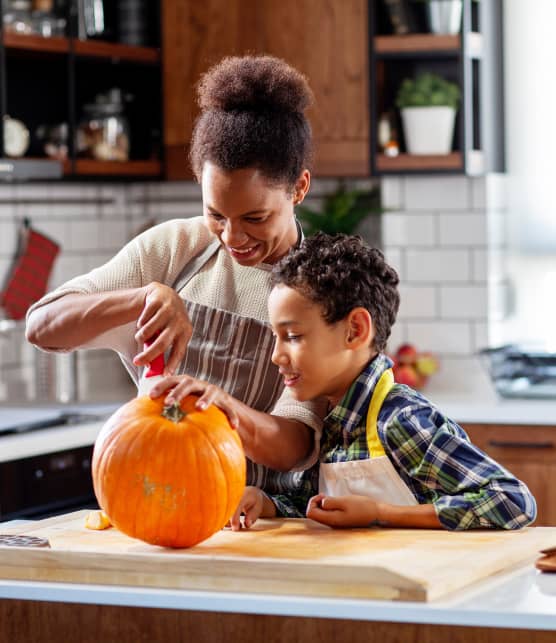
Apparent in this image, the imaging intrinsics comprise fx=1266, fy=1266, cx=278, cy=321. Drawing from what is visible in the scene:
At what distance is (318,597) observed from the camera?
1478mm

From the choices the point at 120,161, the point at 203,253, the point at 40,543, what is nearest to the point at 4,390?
the point at 120,161

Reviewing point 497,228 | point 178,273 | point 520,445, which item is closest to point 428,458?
point 178,273

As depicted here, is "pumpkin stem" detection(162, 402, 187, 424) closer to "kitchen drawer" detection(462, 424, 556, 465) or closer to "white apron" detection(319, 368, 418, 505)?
"white apron" detection(319, 368, 418, 505)

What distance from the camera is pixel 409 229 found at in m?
4.38

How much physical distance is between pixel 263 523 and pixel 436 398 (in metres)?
2.35

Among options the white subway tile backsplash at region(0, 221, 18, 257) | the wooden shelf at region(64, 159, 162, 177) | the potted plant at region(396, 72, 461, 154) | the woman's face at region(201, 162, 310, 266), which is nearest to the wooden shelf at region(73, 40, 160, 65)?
the wooden shelf at region(64, 159, 162, 177)

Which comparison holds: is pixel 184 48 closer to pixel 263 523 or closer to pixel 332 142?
pixel 332 142

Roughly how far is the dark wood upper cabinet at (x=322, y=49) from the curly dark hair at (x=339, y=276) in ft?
7.65

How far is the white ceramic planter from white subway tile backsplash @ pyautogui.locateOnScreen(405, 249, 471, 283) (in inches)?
14.4

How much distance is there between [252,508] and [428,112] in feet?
8.30

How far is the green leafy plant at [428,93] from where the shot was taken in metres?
4.15

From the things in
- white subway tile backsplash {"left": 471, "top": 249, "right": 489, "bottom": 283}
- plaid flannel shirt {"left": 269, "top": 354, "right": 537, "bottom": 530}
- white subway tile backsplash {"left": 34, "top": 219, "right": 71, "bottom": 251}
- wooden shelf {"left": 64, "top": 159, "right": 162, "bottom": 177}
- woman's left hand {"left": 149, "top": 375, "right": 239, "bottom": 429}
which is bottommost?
plaid flannel shirt {"left": 269, "top": 354, "right": 537, "bottom": 530}

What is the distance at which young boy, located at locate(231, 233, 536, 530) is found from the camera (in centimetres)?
179

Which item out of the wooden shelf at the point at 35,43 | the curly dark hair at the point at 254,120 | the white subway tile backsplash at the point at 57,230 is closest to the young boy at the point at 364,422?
the curly dark hair at the point at 254,120
